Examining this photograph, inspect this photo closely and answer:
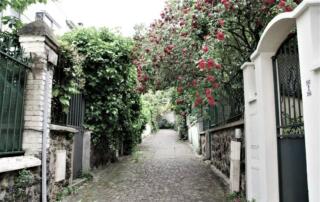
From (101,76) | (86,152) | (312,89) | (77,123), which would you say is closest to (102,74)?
(101,76)

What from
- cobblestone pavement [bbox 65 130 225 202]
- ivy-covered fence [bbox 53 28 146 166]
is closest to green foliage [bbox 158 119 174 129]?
cobblestone pavement [bbox 65 130 225 202]

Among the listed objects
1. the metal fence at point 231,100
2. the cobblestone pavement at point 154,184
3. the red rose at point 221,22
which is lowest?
the cobblestone pavement at point 154,184

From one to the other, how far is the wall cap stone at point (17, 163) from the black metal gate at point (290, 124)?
13.2 ft

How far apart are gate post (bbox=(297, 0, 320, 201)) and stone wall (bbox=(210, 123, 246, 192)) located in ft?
13.0

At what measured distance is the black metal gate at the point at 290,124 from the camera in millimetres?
4625

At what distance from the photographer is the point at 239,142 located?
770 centimetres

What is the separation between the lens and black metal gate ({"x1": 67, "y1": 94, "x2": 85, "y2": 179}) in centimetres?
915

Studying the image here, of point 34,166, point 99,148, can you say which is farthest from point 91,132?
point 34,166

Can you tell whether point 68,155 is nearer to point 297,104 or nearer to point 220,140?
point 220,140

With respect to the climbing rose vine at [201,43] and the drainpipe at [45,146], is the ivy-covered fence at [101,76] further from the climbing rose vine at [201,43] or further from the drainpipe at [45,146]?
the drainpipe at [45,146]

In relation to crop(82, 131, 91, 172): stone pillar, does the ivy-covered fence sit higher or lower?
higher

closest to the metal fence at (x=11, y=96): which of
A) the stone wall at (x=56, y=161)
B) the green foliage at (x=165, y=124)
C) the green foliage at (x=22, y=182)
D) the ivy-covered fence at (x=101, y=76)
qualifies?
the green foliage at (x=22, y=182)

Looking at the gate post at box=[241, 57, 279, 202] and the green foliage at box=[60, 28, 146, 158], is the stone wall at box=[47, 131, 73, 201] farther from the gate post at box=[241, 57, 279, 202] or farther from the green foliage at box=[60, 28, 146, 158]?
the gate post at box=[241, 57, 279, 202]

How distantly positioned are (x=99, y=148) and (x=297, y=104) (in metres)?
8.19
